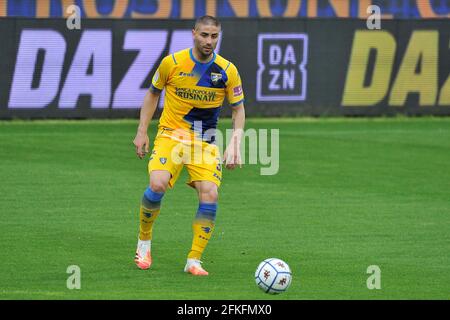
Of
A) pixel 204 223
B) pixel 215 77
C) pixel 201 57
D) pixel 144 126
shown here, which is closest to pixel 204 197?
pixel 204 223

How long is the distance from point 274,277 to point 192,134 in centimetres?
182

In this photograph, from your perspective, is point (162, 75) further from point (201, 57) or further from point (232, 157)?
point (232, 157)

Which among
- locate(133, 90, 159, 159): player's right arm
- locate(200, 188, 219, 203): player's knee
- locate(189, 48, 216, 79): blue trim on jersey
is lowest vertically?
locate(200, 188, 219, 203): player's knee

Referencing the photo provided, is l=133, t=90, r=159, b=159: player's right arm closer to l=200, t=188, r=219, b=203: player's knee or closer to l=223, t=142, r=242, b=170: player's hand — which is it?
l=200, t=188, r=219, b=203: player's knee

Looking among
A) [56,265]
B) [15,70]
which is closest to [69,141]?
[15,70]

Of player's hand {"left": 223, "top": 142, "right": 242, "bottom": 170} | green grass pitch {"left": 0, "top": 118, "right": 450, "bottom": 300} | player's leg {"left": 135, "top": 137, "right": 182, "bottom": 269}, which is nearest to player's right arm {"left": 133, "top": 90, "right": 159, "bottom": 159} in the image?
player's leg {"left": 135, "top": 137, "right": 182, "bottom": 269}

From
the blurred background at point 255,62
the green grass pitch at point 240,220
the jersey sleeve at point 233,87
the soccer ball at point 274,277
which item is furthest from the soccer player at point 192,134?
the blurred background at point 255,62

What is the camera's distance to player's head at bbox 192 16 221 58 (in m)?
9.55

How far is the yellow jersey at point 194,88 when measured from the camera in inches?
391

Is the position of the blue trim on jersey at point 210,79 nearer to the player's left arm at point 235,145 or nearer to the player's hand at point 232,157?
the player's left arm at point 235,145

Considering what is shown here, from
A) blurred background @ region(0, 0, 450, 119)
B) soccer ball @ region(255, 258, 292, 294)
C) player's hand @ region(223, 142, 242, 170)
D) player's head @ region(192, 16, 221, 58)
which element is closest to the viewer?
soccer ball @ region(255, 258, 292, 294)

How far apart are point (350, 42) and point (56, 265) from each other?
49.5 ft

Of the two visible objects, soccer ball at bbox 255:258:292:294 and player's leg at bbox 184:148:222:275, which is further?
player's leg at bbox 184:148:222:275

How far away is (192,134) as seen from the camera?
10047mm
